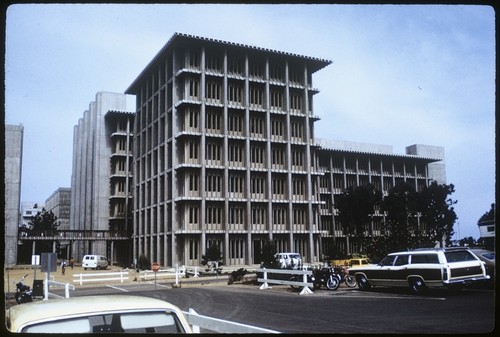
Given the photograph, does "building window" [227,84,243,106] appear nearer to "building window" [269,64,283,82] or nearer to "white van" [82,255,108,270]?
"building window" [269,64,283,82]

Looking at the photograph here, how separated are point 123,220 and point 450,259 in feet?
226

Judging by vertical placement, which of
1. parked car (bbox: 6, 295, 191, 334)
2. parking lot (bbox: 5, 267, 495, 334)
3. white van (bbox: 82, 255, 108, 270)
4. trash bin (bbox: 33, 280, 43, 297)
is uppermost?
parked car (bbox: 6, 295, 191, 334)

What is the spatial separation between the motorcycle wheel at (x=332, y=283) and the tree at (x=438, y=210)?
136ft

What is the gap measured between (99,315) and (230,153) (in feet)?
178

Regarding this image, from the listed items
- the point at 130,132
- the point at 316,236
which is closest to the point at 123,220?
the point at 130,132

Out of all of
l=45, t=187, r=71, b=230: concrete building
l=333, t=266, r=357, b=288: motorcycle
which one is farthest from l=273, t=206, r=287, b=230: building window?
l=45, t=187, r=71, b=230: concrete building

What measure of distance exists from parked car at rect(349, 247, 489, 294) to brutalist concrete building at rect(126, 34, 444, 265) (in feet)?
122

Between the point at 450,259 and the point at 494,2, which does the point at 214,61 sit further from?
the point at 494,2

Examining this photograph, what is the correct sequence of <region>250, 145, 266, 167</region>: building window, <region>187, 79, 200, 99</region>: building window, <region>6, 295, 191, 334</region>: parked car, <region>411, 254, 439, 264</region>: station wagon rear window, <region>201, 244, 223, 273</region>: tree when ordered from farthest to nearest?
<region>250, 145, 266, 167</region>: building window → <region>187, 79, 200, 99</region>: building window → <region>201, 244, 223, 273</region>: tree → <region>411, 254, 439, 264</region>: station wagon rear window → <region>6, 295, 191, 334</region>: parked car

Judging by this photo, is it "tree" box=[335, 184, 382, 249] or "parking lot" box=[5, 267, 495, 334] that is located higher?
"tree" box=[335, 184, 382, 249]

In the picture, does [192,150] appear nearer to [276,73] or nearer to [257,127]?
[257,127]

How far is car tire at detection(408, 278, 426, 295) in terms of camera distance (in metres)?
18.6

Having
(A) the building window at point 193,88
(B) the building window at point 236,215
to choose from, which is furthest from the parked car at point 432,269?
(A) the building window at point 193,88

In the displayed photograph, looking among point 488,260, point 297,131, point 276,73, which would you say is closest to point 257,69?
point 276,73
